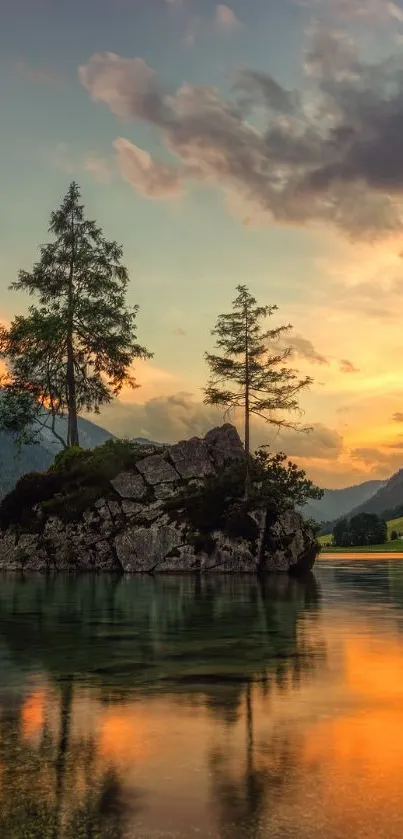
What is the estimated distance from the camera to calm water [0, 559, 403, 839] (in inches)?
236

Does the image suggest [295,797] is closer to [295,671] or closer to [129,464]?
[295,671]

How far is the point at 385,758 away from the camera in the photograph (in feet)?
25.3

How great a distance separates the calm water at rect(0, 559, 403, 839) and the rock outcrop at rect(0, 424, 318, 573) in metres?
28.2

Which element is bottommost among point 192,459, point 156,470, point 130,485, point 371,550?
point 371,550

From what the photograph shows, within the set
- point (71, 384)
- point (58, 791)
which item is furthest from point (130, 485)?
point (58, 791)

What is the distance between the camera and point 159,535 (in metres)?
49.3

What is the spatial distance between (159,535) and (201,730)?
134ft

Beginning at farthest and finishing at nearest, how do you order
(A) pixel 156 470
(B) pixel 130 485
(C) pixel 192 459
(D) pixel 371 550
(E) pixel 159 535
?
(D) pixel 371 550
(C) pixel 192 459
(A) pixel 156 470
(B) pixel 130 485
(E) pixel 159 535

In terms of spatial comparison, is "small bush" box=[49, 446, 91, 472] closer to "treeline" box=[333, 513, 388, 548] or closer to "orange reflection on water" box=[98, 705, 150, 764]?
"orange reflection on water" box=[98, 705, 150, 764]

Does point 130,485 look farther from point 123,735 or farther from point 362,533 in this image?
point 362,533

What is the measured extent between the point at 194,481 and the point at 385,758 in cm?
4470

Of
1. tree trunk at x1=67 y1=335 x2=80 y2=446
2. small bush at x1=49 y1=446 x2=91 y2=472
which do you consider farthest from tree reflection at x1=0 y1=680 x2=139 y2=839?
tree trunk at x1=67 y1=335 x2=80 y2=446

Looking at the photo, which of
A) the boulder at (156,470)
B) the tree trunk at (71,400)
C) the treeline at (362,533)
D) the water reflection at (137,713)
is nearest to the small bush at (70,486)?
the boulder at (156,470)

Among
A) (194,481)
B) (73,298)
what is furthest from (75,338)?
(194,481)
